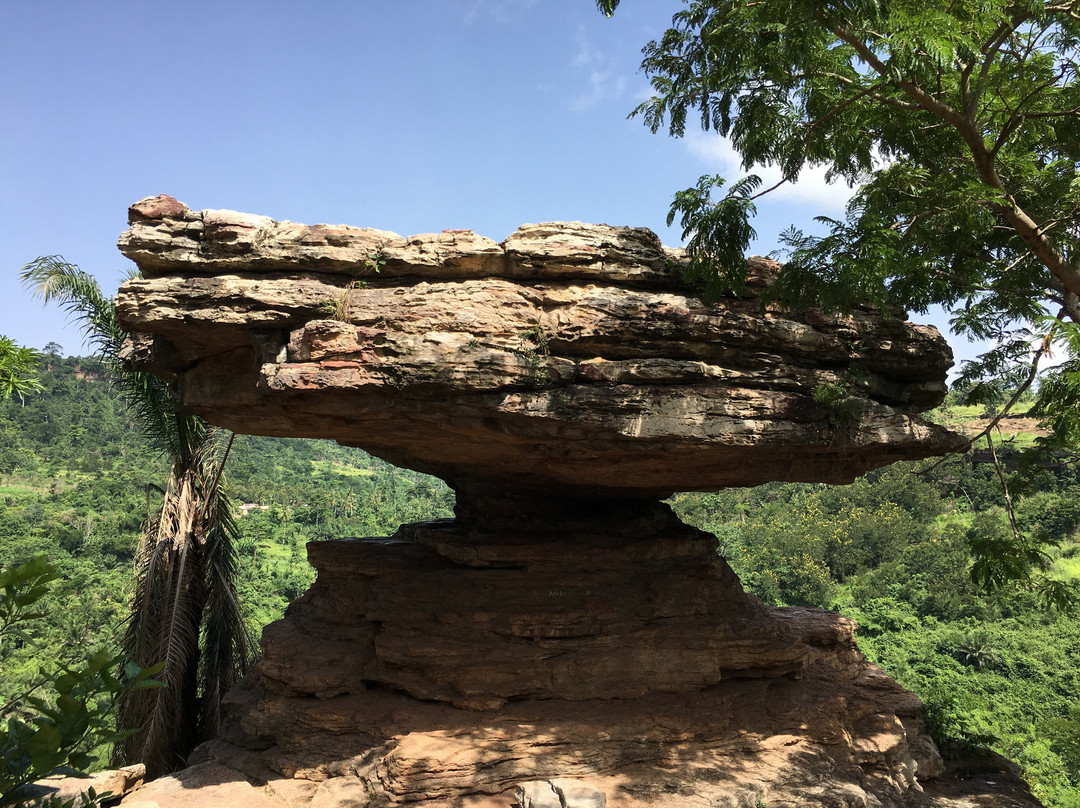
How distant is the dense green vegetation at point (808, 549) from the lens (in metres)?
23.4

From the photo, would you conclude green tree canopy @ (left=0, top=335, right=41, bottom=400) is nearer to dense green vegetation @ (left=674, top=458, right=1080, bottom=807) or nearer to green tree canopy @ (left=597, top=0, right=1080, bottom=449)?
green tree canopy @ (left=597, top=0, right=1080, bottom=449)

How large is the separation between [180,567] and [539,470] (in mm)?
6213

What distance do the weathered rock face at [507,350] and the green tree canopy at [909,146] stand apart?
33.5 inches

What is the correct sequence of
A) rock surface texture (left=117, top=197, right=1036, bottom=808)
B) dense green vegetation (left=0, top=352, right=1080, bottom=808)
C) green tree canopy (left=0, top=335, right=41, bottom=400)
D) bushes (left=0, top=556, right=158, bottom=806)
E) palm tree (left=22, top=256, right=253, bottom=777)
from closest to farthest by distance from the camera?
1. bushes (left=0, top=556, right=158, bottom=806)
2. green tree canopy (left=0, top=335, right=41, bottom=400)
3. rock surface texture (left=117, top=197, right=1036, bottom=808)
4. palm tree (left=22, top=256, right=253, bottom=777)
5. dense green vegetation (left=0, top=352, right=1080, bottom=808)

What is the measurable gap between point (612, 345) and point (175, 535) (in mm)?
8086

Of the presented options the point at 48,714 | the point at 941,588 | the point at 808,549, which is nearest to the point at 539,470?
the point at 48,714

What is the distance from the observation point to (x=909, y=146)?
903 centimetres

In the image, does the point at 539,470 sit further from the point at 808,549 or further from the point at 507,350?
the point at 808,549

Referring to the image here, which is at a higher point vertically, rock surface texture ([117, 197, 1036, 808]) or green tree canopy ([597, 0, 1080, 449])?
green tree canopy ([597, 0, 1080, 449])

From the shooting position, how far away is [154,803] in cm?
775

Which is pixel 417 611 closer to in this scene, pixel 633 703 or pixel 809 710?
pixel 633 703

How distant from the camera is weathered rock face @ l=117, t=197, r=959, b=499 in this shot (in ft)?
24.8

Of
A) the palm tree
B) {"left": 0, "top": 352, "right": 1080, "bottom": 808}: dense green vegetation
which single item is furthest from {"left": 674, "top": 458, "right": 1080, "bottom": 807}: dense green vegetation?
the palm tree

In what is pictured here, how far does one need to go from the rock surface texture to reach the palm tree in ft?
5.75
